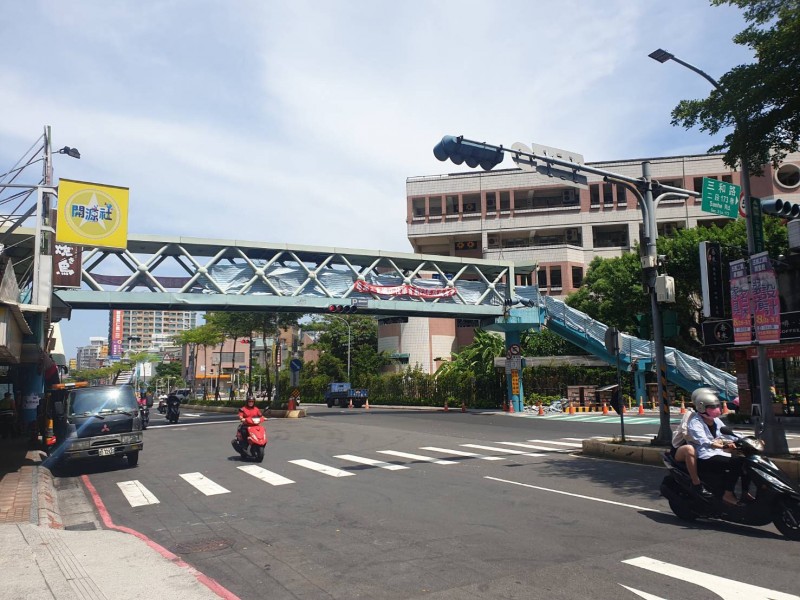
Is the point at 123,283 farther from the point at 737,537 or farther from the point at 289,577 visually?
the point at 737,537

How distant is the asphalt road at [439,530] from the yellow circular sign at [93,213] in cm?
854

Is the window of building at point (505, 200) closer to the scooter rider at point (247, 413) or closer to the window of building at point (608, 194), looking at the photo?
the window of building at point (608, 194)

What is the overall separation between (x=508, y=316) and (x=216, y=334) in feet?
91.5

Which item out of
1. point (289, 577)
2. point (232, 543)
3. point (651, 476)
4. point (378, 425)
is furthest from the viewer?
point (378, 425)

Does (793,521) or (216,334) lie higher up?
(216,334)

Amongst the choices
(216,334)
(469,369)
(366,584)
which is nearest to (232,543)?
(366,584)

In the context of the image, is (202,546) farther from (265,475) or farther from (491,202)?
(491,202)

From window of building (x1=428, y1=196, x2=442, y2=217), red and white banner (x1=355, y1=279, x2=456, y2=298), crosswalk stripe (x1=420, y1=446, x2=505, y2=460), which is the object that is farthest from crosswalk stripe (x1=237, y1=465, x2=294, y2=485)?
window of building (x1=428, y1=196, x2=442, y2=217)

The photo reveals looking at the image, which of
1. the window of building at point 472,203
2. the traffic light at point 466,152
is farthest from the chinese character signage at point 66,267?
the window of building at point 472,203

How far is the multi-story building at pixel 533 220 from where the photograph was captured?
176 feet

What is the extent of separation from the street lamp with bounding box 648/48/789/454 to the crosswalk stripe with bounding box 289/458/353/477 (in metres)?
8.51

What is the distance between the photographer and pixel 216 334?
51625mm

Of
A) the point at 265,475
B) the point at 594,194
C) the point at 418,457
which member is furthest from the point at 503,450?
the point at 594,194

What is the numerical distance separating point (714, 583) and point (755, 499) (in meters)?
2.10
